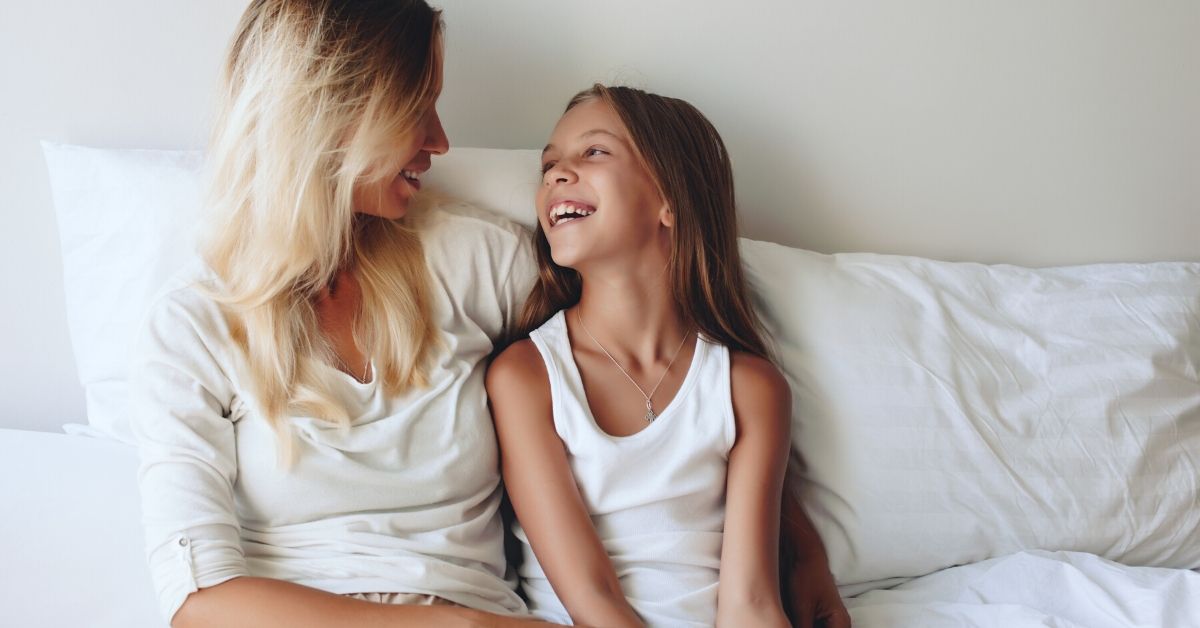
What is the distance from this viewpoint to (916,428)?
57.9 inches

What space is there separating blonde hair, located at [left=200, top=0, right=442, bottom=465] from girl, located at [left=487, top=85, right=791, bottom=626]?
8.3 inches

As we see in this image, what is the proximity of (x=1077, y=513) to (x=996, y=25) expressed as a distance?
0.86 m

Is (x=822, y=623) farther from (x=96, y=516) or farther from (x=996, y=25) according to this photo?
(x=996, y=25)

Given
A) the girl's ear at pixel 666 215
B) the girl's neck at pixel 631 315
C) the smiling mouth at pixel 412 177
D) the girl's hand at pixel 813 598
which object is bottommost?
the girl's hand at pixel 813 598

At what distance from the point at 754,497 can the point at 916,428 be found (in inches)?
12.8

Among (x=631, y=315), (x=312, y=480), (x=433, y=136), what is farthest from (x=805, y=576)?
(x=433, y=136)

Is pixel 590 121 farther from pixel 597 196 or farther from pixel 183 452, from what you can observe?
pixel 183 452

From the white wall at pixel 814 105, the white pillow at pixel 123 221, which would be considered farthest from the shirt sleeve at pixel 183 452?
the white wall at pixel 814 105

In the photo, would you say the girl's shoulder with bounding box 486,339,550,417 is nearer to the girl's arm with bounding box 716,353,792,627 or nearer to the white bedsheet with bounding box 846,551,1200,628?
the girl's arm with bounding box 716,353,792,627

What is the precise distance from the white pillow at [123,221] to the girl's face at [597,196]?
0.12 metres

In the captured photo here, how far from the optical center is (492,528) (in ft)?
4.36

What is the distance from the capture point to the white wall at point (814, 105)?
152cm

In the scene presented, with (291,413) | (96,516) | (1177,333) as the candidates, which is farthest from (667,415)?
(1177,333)

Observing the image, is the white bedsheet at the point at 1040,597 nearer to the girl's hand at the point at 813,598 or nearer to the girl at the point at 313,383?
the girl's hand at the point at 813,598
